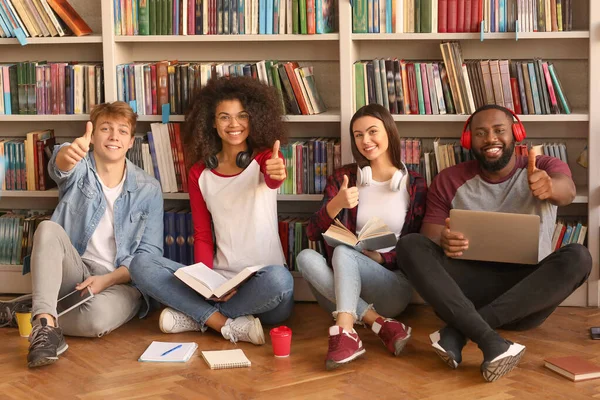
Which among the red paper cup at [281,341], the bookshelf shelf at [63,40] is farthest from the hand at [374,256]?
the bookshelf shelf at [63,40]

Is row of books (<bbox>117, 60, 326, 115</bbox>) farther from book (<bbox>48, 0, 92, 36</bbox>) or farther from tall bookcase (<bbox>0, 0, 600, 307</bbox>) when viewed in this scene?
book (<bbox>48, 0, 92, 36</bbox>)

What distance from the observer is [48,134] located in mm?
4082

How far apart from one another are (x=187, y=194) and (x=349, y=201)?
92 centimetres

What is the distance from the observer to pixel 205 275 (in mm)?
3357

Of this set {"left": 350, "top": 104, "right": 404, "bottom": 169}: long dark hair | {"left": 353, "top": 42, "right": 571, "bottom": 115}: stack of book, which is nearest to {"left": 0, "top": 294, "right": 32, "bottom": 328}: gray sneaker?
{"left": 350, "top": 104, "right": 404, "bottom": 169}: long dark hair

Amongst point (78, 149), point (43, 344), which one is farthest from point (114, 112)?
point (43, 344)

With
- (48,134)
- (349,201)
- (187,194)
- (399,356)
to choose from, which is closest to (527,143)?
(349,201)

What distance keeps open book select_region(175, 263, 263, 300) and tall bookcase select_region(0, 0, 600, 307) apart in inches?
23.8

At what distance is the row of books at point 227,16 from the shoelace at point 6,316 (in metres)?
1.31

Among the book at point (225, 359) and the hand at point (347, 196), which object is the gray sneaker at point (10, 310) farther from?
the hand at point (347, 196)

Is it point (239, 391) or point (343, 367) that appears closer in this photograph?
point (239, 391)

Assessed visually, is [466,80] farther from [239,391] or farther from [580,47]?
[239,391]

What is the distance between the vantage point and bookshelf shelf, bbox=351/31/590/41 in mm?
3527

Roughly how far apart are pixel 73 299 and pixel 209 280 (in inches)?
20.8
